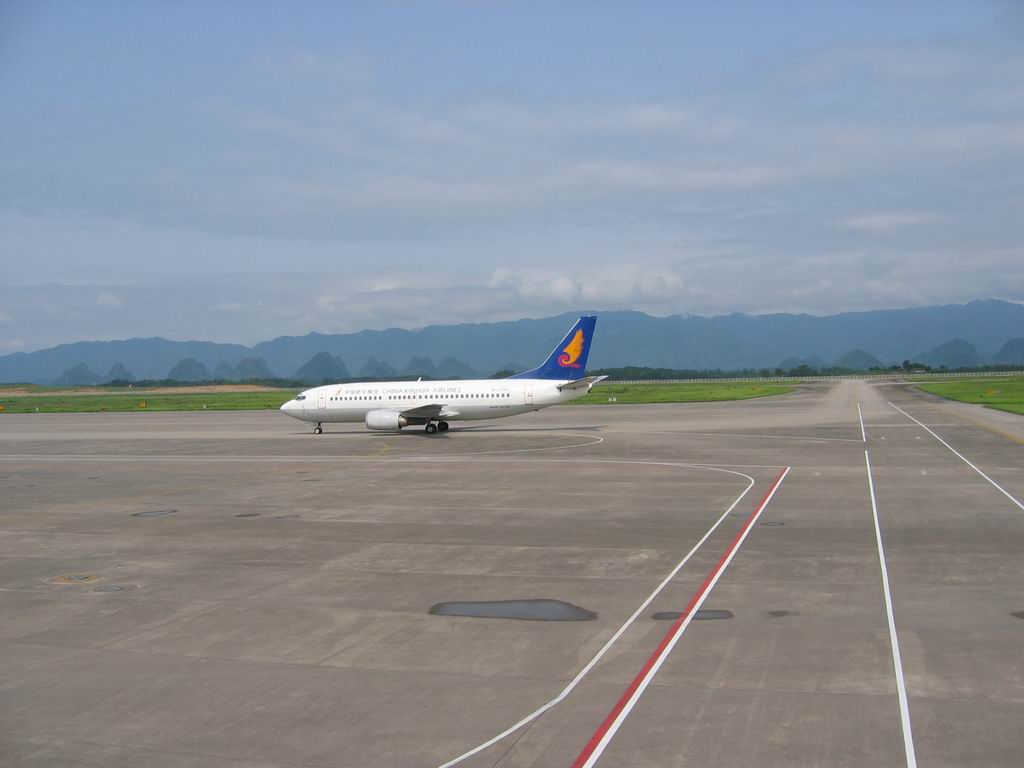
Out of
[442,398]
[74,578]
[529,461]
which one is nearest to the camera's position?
[74,578]

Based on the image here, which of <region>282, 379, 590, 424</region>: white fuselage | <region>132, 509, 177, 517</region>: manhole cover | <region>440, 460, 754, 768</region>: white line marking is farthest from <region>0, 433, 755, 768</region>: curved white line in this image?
<region>132, 509, 177, 517</region>: manhole cover

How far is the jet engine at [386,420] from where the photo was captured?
53822 mm

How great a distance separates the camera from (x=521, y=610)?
1508 centimetres

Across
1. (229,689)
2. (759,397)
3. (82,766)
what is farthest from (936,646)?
(759,397)

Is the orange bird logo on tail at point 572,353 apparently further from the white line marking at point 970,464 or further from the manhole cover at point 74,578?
the manhole cover at point 74,578

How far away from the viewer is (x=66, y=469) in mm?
41125

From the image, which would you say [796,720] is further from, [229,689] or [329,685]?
[229,689]

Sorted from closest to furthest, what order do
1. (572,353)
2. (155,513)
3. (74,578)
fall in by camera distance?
(74,578) < (155,513) < (572,353)

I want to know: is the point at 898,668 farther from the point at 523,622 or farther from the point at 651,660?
the point at 523,622

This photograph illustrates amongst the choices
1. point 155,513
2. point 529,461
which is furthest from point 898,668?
point 529,461

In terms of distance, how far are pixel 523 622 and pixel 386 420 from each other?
40.4 m

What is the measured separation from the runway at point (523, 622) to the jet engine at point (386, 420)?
1965 cm

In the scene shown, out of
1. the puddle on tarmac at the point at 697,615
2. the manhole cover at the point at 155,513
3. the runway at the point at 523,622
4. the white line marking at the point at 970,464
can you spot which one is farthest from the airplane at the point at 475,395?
the puddle on tarmac at the point at 697,615

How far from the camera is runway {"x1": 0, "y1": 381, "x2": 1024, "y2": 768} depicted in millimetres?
9734
